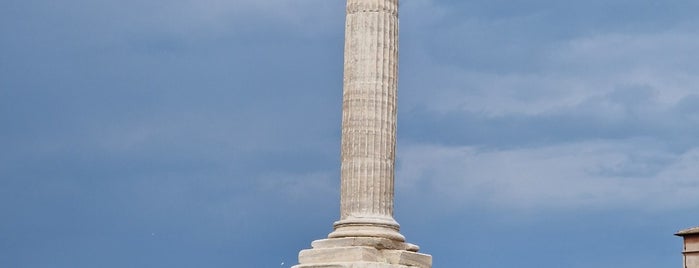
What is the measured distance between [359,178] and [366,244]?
68.2 inches

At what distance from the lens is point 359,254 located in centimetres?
3309

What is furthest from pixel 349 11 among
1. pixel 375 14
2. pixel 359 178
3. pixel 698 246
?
pixel 698 246

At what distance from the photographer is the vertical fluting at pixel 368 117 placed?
111 ft

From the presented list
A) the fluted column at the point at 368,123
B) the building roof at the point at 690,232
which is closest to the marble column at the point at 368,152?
the fluted column at the point at 368,123

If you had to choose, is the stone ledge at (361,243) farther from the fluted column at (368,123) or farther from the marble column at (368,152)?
the fluted column at (368,123)

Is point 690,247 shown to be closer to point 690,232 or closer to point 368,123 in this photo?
point 690,232

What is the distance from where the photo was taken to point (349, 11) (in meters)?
35.0

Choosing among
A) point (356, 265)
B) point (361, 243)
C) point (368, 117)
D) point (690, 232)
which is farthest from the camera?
point (690, 232)

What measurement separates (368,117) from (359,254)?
360cm

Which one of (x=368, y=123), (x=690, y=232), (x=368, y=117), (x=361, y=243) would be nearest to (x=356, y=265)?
(x=361, y=243)

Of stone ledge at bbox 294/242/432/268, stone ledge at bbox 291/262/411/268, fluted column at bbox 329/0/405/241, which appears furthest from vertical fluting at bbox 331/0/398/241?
stone ledge at bbox 291/262/411/268

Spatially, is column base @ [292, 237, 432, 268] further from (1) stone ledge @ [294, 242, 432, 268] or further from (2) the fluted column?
(2) the fluted column

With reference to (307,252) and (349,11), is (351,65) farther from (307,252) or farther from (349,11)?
(307,252)

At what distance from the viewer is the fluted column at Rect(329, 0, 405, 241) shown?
111 feet
